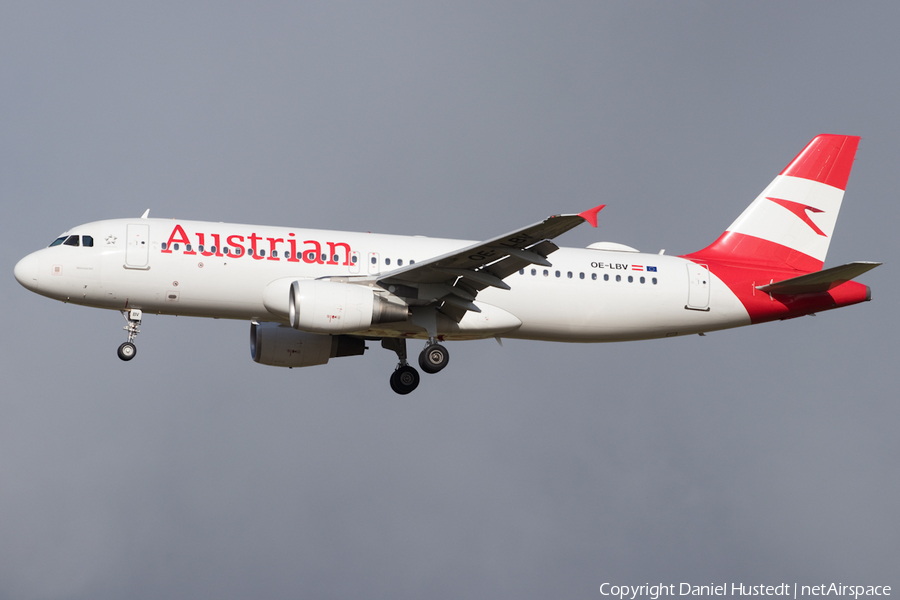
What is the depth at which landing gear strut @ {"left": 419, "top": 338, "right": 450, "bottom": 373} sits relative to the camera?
2975cm

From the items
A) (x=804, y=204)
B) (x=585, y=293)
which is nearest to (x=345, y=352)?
(x=585, y=293)

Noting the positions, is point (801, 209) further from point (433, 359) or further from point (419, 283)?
point (419, 283)

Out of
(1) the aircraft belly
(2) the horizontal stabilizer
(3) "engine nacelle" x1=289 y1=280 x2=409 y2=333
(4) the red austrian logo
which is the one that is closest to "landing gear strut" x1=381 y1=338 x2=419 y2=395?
(1) the aircraft belly

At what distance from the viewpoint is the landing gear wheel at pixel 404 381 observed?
3222cm

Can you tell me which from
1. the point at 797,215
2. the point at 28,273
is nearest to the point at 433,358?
the point at 28,273

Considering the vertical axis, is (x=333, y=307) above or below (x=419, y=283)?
below

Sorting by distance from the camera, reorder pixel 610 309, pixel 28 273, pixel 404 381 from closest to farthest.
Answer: pixel 28 273, pixel 610 309, pixel 404 381

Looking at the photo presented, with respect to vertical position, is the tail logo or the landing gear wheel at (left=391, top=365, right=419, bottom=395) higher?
the tail logo

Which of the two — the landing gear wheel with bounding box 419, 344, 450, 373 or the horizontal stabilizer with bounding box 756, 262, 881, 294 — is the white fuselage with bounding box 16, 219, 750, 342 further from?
the horizontal stabilizer with bounding box 756, 262, 881, 294

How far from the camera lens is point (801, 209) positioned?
3491cm

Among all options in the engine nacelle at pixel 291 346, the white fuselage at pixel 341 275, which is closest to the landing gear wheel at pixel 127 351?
the white fuselage at pixel 341 275

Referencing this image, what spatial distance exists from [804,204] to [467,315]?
518 inches

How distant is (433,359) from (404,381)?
110 inches

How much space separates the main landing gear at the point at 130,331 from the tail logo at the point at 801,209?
2114cm
